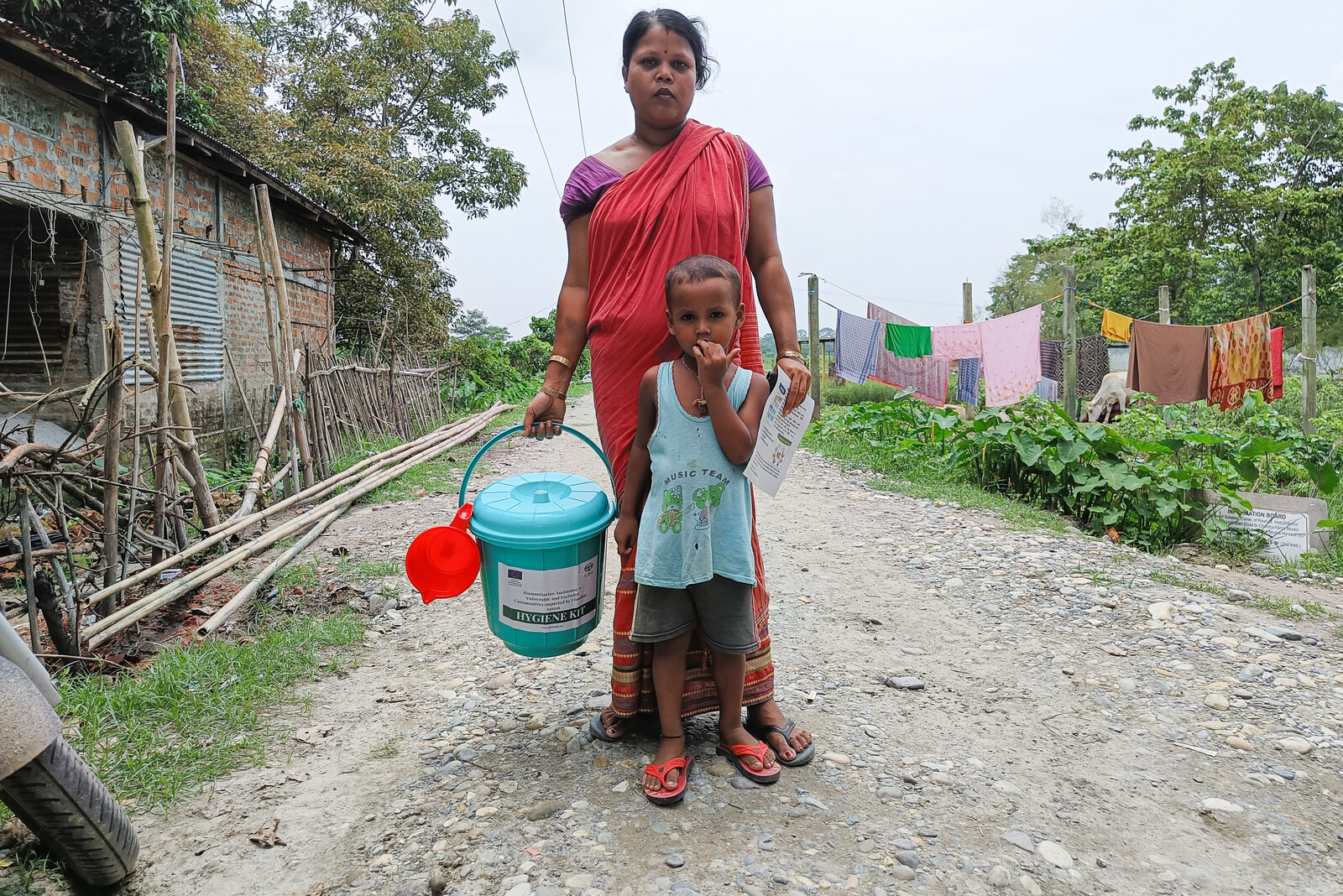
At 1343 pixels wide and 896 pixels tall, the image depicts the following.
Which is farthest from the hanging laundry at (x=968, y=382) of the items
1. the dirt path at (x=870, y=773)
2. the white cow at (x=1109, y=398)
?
the dirt path at (x=870, y=773)

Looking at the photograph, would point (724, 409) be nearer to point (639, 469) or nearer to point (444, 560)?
point (639, 469)

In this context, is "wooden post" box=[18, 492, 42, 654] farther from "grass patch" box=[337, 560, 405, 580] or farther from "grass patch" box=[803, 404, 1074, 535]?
"grass patch" box=[803, 404, 1074, 535]

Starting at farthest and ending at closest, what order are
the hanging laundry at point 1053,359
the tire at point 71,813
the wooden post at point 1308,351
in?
the hanging laundry at point 1053,359, the wooden post at point 1308,351, the tire at point 71,813

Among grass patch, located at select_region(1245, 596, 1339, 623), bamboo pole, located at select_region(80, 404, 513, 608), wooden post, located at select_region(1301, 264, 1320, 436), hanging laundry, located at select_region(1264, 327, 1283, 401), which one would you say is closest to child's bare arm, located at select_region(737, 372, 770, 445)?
bamboo pole, located at select_region(80, 404, 513, 608)

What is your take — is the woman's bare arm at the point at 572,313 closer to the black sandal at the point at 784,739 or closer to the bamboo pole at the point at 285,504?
the black sandal at the point at 784,739

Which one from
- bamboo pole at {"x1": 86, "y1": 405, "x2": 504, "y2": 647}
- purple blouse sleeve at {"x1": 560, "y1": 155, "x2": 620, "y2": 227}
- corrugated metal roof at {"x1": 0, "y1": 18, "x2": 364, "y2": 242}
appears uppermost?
corrugated metal roof at {"x1": 0, "y1": 18, "x2": 364, "y2": 242}

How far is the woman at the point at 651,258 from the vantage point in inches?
74.1

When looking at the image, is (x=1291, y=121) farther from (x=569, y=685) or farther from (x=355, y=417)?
(x=569, y=685)

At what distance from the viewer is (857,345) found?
10219mm

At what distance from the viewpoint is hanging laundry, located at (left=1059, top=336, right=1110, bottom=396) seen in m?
14.2

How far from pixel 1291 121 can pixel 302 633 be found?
22.5 metres

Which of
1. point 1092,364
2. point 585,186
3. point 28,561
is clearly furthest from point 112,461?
point 1092,364

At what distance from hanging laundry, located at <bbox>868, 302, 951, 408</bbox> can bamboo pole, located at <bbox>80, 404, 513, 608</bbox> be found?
5.69m

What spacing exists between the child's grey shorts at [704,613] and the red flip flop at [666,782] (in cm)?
28
